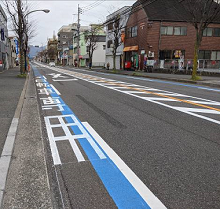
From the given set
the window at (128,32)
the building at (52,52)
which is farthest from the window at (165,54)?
the building at (52,52)

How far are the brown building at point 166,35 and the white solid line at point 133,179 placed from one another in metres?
28.4

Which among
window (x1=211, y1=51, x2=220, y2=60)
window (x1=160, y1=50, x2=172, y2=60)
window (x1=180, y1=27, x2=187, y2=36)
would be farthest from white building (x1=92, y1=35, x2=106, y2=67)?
window (x1=211, y1=51, x2=220, y2=60)

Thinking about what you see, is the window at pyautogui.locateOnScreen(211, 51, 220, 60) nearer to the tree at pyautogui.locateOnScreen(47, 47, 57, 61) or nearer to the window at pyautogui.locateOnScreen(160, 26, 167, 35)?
the window at pyautogui.locateOnScreen(160, 26, 167, 35)

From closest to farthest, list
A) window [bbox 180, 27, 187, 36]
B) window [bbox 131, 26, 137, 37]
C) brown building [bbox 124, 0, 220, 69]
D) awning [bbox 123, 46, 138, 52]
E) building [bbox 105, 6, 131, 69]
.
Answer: brown building [bbox 124, 0, 220, 69]
window [bbox 180, 27, 187, 36]
awning [bbox 123, 46, 138, 52]
window [bbox 131, 26, 137, 37]
building [bbox 105, 6, 131, 69]

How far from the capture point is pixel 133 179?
2.87 m

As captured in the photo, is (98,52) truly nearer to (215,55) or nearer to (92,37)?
(92,37)

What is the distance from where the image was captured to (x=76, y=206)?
2.34 metres

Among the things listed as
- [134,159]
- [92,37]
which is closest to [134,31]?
[92,37]

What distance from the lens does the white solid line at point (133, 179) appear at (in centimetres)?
241

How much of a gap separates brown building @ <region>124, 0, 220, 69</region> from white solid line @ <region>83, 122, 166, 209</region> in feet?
93.1

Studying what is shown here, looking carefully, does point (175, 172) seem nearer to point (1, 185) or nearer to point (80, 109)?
point (1, 185)

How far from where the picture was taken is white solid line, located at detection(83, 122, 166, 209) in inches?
94.9

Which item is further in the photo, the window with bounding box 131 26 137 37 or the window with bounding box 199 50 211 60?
the window with bounding box 131 26 137 37

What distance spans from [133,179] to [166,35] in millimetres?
33589
